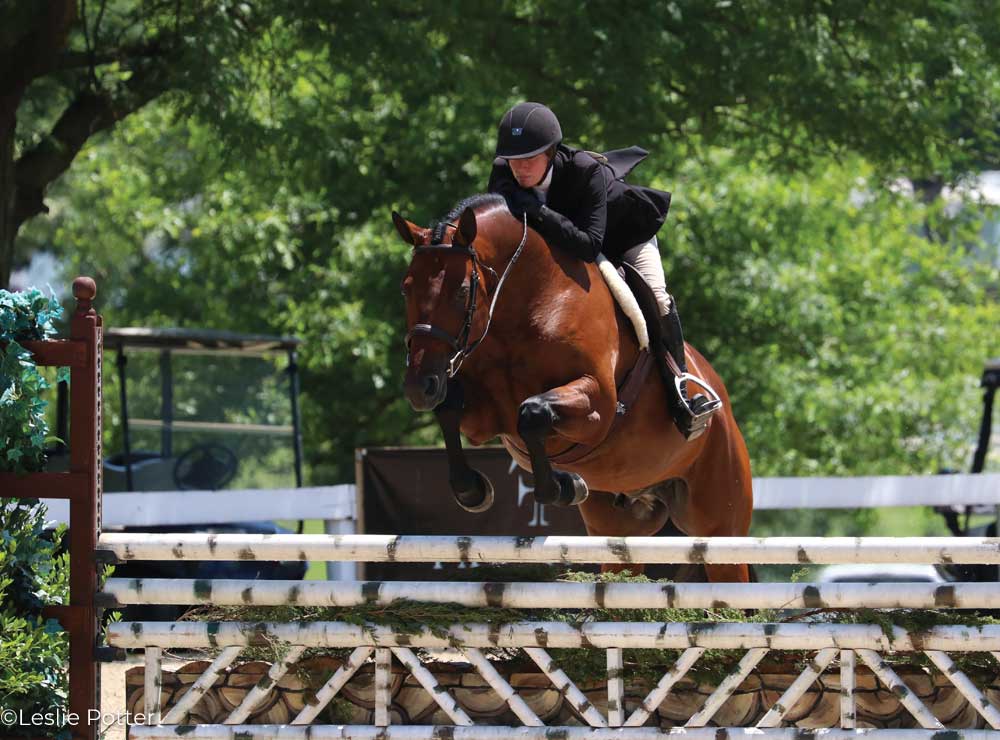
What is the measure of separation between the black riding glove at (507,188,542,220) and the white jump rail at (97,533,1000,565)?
1.51m

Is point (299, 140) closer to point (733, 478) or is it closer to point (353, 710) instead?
point (733, 478)

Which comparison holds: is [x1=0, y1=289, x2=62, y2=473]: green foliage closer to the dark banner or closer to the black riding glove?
the black riding glove

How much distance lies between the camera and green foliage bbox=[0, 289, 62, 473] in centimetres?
408

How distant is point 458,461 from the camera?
185 inches

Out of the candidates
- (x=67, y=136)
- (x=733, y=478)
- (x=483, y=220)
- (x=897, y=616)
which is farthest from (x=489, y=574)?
(x=67, y=136)

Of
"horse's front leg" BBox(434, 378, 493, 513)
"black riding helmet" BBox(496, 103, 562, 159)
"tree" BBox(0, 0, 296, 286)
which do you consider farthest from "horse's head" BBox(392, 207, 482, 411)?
"tree" BBox(0, 0, 296, 286)

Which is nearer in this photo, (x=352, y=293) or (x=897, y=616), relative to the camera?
(x=897, y=616)

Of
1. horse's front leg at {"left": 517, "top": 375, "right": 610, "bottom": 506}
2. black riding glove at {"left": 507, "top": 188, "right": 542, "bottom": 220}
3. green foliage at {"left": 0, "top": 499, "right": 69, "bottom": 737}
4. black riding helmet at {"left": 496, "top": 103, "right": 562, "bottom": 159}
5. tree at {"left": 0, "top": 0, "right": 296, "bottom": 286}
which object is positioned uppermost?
tree at {"left": 0, "top": 0, "right": 296, "bottom": 286}

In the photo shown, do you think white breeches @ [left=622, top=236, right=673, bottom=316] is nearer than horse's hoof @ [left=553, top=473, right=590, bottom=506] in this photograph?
No

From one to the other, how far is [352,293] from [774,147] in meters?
4.46

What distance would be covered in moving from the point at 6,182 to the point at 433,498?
3520mm

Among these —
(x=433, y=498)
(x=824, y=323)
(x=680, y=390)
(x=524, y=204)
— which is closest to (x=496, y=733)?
(x=680, y=390)

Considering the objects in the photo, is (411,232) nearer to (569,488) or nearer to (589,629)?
(569,488)

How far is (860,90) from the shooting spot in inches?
381
